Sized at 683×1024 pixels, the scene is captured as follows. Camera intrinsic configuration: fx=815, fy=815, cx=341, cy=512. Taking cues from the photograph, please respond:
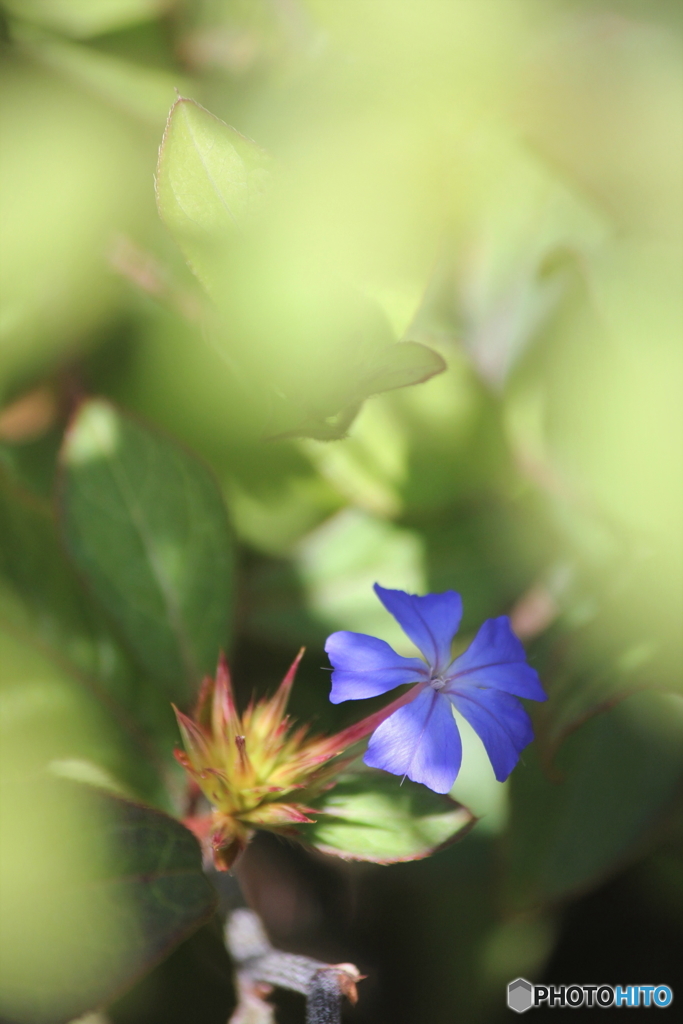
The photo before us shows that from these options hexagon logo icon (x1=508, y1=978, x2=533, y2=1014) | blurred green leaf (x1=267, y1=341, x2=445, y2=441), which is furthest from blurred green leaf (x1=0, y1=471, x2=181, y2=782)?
hexagon logo icon (x1=508, y1=978, x2=533, y2=1014)

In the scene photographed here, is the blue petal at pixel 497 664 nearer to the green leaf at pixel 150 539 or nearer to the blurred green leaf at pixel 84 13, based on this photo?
the green leaf at pixel 150 539

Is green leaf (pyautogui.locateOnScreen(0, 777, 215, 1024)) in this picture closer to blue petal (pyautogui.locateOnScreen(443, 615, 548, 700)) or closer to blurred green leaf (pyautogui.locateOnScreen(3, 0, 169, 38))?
blue petal (pyautogui.locateOnScreen(443, 615, 548, 700))

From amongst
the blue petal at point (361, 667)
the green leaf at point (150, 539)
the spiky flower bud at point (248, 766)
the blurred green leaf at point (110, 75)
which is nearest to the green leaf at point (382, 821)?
the spiky flower bud at point (248, 766)

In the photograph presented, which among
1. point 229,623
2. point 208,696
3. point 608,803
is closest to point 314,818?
point 208,696

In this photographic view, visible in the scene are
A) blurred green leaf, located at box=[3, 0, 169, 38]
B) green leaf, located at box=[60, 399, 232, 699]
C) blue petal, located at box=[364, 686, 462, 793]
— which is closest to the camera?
blue petal, located at box=[364, 686, 462, 793]

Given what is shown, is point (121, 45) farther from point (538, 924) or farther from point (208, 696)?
point (538, 924)

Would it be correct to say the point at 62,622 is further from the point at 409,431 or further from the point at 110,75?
the point at 110,75
